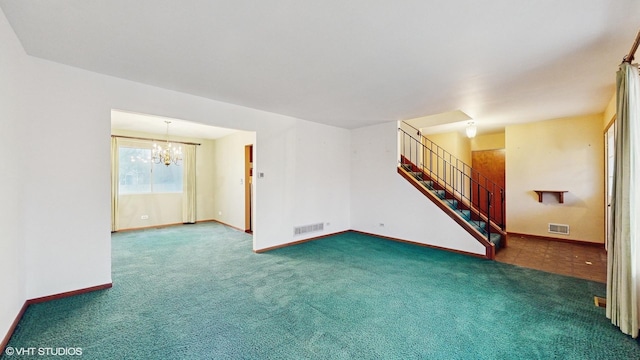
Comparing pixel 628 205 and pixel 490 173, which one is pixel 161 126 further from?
pixel 490 173

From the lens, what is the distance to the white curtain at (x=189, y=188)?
24.3ft

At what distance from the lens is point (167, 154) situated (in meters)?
6.35

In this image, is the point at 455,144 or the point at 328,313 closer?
the point at 328,313

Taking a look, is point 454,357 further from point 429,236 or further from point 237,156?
point 237,156

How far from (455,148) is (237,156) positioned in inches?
241

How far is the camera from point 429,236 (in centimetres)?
511

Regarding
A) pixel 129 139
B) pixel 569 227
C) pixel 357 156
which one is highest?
pixel 129 139

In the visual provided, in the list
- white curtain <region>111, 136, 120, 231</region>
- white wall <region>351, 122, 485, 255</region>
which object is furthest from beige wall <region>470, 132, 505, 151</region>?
white curtain <region>111, 136, 120, 231</region>

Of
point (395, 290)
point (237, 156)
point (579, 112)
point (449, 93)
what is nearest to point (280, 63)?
point (449, 93)

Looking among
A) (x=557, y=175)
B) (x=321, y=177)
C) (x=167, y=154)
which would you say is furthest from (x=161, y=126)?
(x=557, y=175)

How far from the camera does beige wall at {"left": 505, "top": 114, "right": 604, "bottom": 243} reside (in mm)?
5039

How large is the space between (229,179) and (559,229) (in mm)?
8130

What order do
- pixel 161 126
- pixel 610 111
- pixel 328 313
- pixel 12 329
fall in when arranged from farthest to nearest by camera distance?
pixel 161 126
pixel 610 111
pixel 328 313
pixel 12 329

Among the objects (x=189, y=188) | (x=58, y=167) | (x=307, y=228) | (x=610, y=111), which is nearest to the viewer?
(x=58, y=167)
